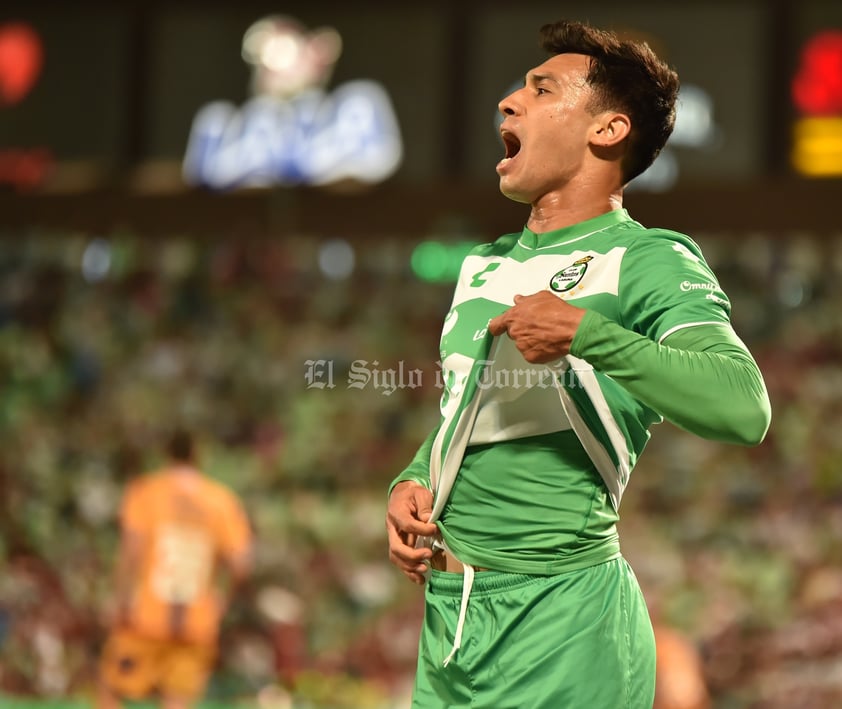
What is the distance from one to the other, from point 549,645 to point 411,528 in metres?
0.31

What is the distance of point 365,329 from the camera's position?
32.9ft

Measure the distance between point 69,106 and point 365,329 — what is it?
10.1 ft

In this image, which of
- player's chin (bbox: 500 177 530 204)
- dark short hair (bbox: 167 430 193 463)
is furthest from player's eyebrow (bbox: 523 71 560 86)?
dark short hair (bbox: 167 430 193 463)

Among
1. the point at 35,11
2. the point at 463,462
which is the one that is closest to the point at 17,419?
the point at 35,11

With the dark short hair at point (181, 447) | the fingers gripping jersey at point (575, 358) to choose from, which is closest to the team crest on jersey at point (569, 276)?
the fingers gripping jersey at point (575, 358)

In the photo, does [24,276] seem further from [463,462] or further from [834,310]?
[463,462]

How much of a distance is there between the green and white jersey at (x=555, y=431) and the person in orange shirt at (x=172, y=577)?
444 centimetres

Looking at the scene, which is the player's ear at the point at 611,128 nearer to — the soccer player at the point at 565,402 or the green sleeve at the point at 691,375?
the soccer player at the point at 565,402

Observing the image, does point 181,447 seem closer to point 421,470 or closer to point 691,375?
point 421,470

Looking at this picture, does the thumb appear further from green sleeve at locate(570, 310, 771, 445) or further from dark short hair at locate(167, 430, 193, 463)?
dark short hair at locate(167, 430, 193, 463)

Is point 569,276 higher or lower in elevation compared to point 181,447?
higher

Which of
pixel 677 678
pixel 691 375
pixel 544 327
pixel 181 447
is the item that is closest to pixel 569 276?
pixel 544 327

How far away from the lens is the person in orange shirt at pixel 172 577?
628cm

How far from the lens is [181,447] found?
620 centimetres
